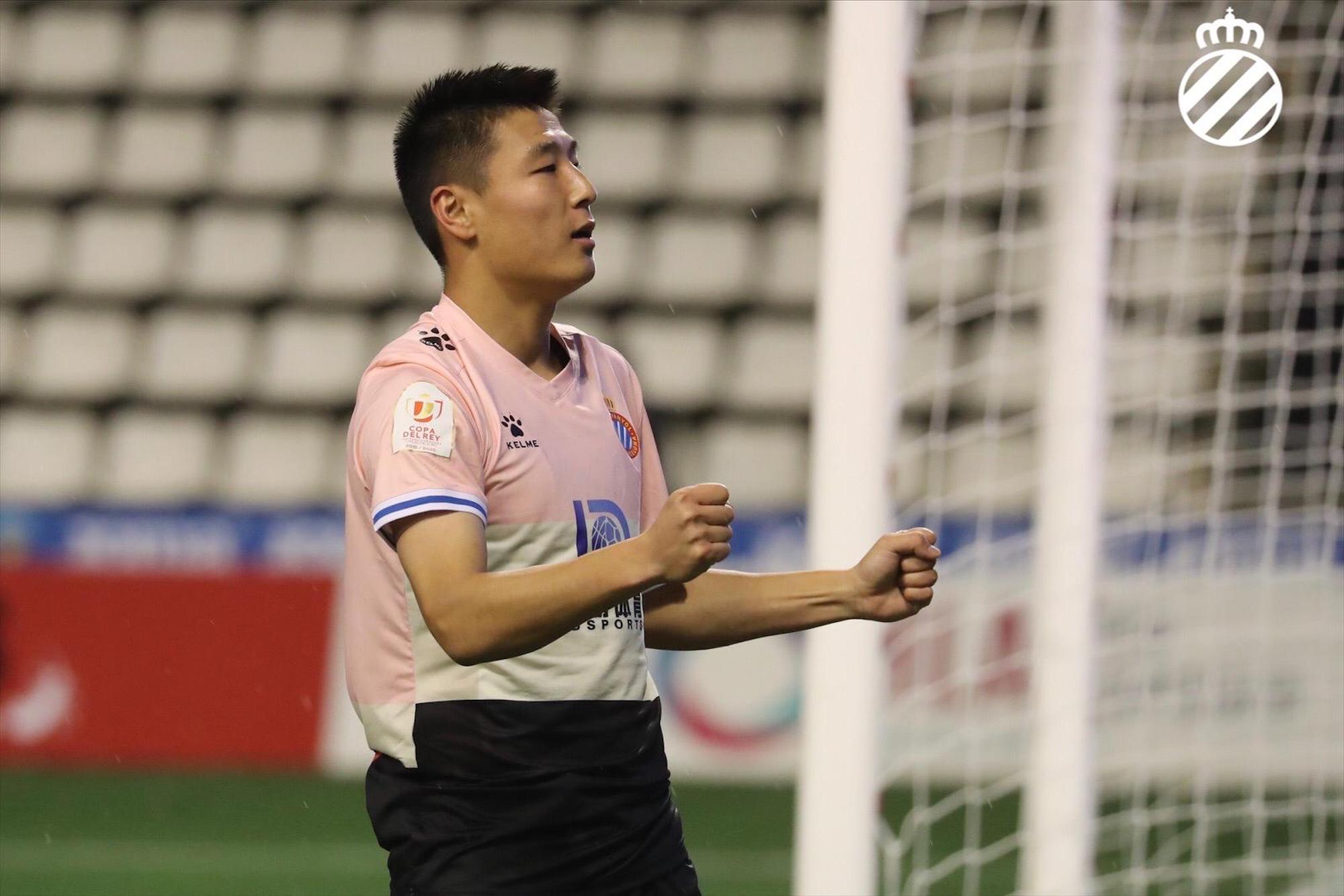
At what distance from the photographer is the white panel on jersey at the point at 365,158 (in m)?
9.16

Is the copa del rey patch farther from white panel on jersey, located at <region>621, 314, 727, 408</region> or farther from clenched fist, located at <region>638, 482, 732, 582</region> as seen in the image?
white panel on jersey, located at <region>621, 314, 727, 408</region>

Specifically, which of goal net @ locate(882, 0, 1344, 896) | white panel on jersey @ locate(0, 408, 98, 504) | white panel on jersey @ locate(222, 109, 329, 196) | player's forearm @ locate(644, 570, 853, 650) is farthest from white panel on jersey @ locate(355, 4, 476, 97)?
player's forearm @ locate(644, 570, 853, 650)

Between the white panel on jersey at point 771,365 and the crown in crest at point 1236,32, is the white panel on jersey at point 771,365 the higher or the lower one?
the lower one

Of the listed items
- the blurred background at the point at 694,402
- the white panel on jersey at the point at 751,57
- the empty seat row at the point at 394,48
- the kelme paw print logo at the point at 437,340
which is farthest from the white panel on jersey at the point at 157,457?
the kelme paw print logo at the point at 437,340

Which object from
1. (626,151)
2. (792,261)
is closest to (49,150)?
(626,151)

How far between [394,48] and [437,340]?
26.1 feet

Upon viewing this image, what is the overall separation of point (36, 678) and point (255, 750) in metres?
0.82

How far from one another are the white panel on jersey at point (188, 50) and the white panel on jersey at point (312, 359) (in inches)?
61.3

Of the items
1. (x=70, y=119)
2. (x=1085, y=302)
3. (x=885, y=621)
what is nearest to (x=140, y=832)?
(x=1085, y=302)

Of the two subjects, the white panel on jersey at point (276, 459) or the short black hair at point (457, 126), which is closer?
the short black hair at point (457, 126)

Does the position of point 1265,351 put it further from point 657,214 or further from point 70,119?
point 70,119

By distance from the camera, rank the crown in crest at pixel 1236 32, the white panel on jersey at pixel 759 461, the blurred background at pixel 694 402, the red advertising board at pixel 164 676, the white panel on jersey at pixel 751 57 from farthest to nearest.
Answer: the white panel on jersey at pixel 751 57, the white panel on jersey at pixel 759 461, the red advertising board at pixel 164 676, the blurred background at pixel 694 402, the crown in crest at pixel 1236 32

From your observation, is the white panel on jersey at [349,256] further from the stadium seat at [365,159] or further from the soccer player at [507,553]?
the soccer player at [507,553]

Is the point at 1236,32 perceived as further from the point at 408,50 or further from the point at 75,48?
the point at 75,48
